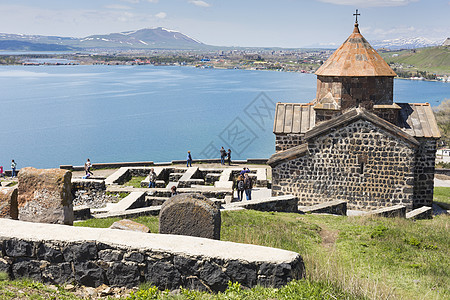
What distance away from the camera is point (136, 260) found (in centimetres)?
488

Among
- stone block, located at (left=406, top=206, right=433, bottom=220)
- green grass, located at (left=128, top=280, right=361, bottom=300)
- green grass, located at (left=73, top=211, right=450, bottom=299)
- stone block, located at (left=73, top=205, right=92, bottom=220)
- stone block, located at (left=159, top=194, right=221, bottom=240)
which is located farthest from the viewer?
stone block, located at (left=406, top=206, right=433, bottom=220)

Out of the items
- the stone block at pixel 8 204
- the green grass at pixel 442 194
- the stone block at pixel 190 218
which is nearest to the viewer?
the stone block at pixel 190 218

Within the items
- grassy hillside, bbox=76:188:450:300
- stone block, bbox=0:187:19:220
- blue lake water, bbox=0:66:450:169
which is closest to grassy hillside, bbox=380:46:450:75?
blue lake water, bbox=0:66:450:169

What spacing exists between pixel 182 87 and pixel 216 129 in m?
56.0

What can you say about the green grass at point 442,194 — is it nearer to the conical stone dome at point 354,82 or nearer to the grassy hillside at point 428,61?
the conical stone dome at point 354,82

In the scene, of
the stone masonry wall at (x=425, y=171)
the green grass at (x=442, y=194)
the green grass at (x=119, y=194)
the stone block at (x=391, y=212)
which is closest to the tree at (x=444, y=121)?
the green grass at (x=442, y=194)

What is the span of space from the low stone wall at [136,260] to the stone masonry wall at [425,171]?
11.2m

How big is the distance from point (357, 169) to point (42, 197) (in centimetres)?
1001

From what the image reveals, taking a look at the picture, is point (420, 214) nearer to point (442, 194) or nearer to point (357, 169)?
point (357, 169)

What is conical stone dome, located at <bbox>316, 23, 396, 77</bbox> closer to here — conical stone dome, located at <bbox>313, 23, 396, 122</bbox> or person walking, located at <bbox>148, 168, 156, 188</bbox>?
conical stone dome, located at <bbox>313, 23, 396, 122</bbox>

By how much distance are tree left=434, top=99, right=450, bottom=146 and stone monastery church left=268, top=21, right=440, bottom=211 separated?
3613 cm

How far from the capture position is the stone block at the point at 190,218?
594cm

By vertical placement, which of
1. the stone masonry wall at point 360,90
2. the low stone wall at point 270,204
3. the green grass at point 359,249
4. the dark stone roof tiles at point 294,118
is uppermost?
the stone masonry wall at point 360,90

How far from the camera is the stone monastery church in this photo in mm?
13633
